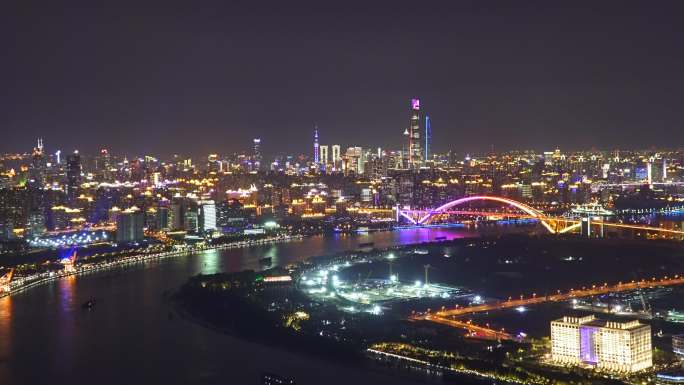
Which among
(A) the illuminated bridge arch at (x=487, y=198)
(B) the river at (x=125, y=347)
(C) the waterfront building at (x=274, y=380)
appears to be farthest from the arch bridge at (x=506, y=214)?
(C) the waterfront building at (x=274, y=380)

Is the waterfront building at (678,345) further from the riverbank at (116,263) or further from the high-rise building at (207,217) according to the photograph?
the high-rise building at (207,217)

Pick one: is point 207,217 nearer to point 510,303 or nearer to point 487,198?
point 487,198

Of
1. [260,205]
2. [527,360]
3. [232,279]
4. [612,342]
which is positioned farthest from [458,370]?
[260,205]

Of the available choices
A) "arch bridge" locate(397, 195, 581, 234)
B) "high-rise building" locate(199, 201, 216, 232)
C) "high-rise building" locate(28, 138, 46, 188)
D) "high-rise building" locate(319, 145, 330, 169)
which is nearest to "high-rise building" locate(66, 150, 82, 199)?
"high-rise building" locate(28, 138, 46, 188)

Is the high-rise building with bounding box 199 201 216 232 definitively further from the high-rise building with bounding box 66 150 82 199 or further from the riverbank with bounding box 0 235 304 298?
the high-rise building with bounding box 66 150 82 199

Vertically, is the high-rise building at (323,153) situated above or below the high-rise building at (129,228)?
above

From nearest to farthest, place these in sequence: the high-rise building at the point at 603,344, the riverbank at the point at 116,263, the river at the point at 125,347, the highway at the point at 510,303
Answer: the high-rise building at the point at 603,344 → the river at the point at 125,347 → the highway at the point at 510,303 → the riverbank at the point at 116,263
